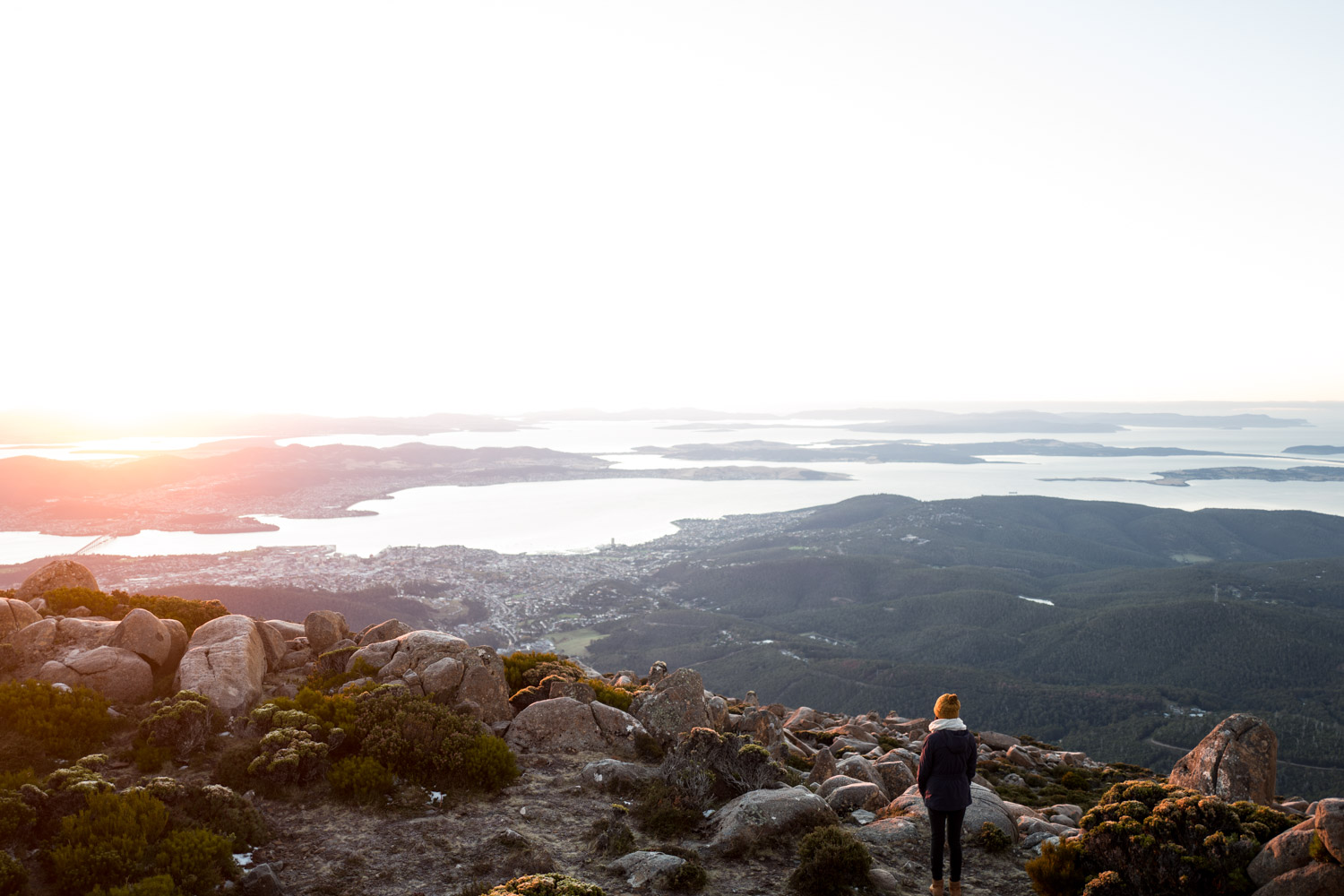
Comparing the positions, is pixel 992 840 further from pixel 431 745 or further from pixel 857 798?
pixel 431 745

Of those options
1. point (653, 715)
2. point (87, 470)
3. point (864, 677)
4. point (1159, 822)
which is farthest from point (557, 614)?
point (87, 470)

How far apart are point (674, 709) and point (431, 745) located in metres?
6.87

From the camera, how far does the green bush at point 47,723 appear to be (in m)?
13.6

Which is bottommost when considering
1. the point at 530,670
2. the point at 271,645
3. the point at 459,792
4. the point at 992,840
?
the point at 992,840

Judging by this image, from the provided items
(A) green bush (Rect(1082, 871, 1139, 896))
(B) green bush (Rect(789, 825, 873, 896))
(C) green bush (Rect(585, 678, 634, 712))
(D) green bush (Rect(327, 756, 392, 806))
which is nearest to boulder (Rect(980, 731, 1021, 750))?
(C) green bush (Rect(585, 678, 634, 712))

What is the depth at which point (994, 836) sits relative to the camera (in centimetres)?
1375

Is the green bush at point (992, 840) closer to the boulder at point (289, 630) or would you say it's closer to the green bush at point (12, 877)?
the green bush at point (12, 877)

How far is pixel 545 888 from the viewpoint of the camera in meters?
8.96

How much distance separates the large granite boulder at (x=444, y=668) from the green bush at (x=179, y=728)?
4.21 m

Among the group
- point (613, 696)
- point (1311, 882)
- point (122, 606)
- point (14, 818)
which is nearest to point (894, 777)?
point (613, 696)

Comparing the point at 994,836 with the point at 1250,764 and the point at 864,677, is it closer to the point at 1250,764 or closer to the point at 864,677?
the point at 1250,764

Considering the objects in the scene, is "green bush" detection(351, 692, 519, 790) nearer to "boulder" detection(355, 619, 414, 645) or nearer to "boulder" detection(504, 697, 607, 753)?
"boulder" detection(504, 697, 607, 753)

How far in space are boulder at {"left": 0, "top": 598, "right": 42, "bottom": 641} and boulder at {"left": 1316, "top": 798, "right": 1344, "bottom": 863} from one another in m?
27.9

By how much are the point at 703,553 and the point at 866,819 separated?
180164 mm
